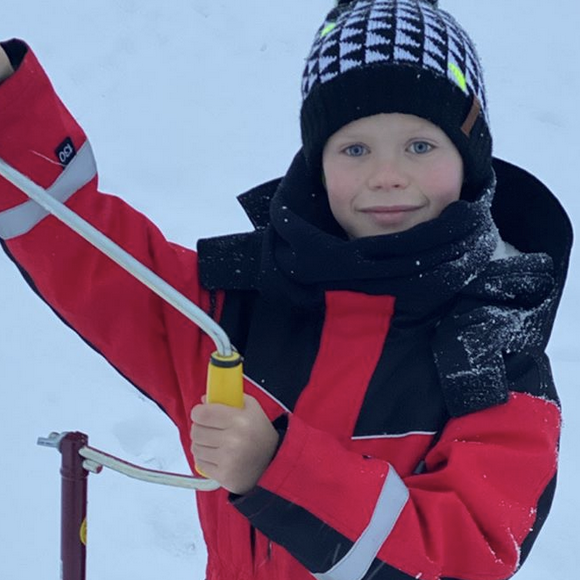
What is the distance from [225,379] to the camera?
1.00 metres

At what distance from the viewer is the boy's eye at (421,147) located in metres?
1.37

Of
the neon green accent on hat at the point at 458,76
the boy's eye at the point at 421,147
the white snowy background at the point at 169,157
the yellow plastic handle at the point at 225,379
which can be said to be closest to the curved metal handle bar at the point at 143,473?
the yellow plastic handle at the point at 225,379

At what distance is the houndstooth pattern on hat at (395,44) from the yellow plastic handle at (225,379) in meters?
0.56

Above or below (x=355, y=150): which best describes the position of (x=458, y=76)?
above

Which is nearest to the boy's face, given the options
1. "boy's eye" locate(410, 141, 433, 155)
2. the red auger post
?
"boy's eye" locate(410, 141, 433, 155)

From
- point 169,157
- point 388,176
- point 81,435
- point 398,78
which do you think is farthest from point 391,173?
point 169,157

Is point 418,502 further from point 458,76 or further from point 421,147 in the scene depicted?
point 458,76

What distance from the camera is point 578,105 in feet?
14.9

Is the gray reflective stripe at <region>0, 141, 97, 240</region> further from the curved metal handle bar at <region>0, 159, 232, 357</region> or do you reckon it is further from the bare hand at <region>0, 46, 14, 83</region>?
the curved metal handle bar at <region>0, 159, 232, 357</region>

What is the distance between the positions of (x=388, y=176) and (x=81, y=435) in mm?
553

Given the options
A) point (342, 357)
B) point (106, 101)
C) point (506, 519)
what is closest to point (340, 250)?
point (342, 357)

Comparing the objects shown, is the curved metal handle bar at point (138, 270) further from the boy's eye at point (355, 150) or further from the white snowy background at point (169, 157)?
the white snowy background at point (169, 157)

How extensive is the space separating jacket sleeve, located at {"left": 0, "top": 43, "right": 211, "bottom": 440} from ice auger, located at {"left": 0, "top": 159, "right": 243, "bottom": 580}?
16 centimetres

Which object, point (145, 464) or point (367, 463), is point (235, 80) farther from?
point (367, 463)
